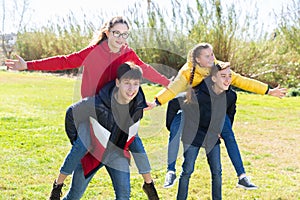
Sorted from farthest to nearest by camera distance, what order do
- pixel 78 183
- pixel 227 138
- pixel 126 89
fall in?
pixel 227 138, pixel 78 183, pixel 126 89

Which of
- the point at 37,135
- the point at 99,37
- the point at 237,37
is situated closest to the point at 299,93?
the point at 237,37

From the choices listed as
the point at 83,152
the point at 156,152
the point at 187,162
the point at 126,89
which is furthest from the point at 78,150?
the point at 156,152

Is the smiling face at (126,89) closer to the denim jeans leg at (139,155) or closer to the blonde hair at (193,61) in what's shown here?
the denim jeans leg at (139,155)

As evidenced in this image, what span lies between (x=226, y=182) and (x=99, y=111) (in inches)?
83.6

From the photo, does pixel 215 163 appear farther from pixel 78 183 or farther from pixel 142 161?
pixel 78 183

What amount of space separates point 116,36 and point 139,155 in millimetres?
934

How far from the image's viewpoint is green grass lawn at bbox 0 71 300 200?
4.41m

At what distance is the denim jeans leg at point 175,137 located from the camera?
3895 millimetres

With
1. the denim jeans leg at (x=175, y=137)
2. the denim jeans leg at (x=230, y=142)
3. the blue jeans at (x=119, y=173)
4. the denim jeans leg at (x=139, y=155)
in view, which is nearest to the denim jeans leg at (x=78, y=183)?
the blue jeans at (x=119, y=173)

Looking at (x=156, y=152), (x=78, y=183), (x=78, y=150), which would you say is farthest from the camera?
(x=156, y=152)

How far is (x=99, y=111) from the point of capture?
318 cm

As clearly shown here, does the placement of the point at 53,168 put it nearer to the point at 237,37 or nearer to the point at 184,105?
the point at 184,105

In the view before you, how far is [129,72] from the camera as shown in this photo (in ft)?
10.5

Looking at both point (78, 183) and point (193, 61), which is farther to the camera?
point (193, 61)
